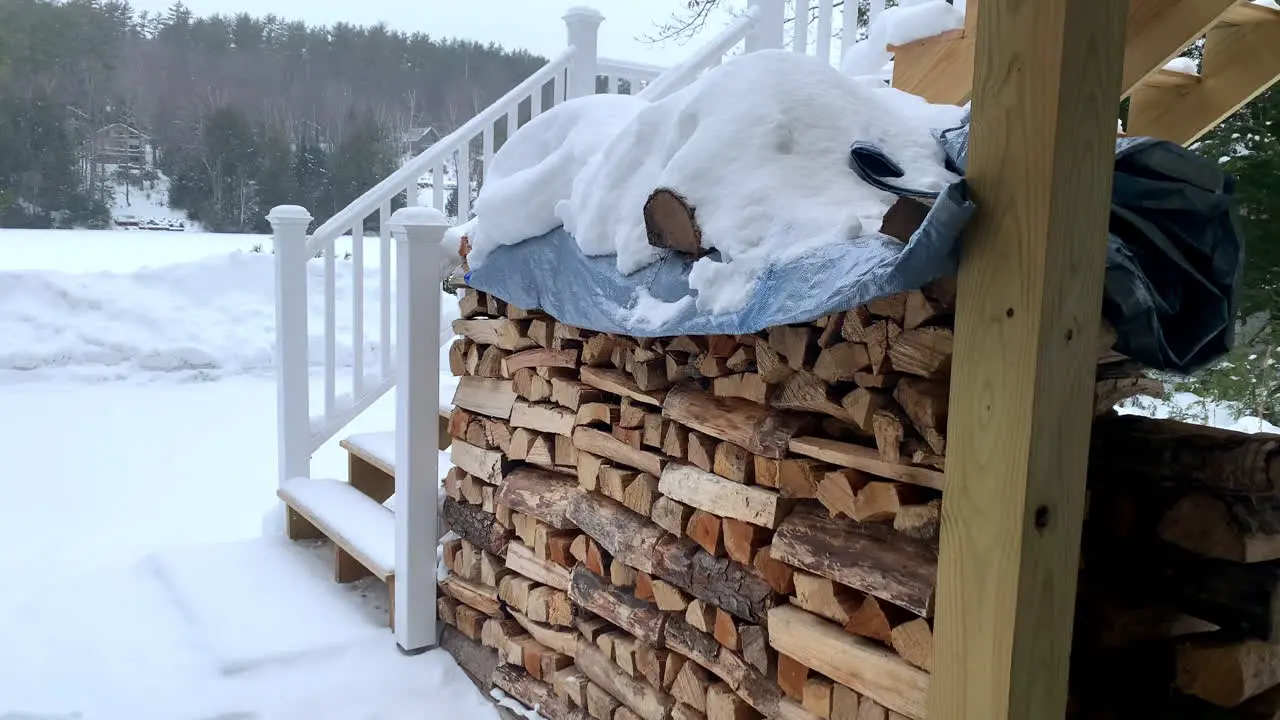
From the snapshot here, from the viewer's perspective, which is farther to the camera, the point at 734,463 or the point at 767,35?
the point at 767,35

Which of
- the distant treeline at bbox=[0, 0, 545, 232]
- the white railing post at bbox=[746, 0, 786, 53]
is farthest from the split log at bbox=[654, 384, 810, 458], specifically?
the distant treeline at bbox=[0, 0, 545, 232]

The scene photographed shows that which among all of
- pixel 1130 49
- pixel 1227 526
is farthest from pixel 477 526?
pixel 1130 49

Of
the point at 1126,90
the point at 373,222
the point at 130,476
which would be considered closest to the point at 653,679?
the point at 1126,90

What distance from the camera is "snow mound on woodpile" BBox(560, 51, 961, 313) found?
1.41 m

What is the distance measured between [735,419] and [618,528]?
0.46m

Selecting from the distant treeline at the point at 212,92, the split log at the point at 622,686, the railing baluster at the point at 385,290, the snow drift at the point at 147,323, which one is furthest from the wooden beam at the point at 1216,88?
the snow drift at the point at 147,323

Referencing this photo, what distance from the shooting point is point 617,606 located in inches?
77.2

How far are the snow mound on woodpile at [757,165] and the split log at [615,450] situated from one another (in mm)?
435

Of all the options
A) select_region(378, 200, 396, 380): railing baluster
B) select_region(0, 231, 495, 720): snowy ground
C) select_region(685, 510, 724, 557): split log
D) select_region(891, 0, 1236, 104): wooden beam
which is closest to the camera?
select_region(685, 510, 724, 557): split log

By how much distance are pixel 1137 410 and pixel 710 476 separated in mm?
3362

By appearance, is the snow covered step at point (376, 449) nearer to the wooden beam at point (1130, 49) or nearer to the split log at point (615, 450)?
the split log at point (615, 450)

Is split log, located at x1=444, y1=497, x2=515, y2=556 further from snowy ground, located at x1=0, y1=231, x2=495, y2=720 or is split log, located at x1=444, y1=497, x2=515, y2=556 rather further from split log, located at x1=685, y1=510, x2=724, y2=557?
split log, located at x1=685, y1=510, x2=724, y2=557

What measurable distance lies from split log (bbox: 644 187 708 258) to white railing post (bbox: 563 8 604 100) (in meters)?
2.44

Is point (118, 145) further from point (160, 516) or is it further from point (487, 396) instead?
point (487, 396)
